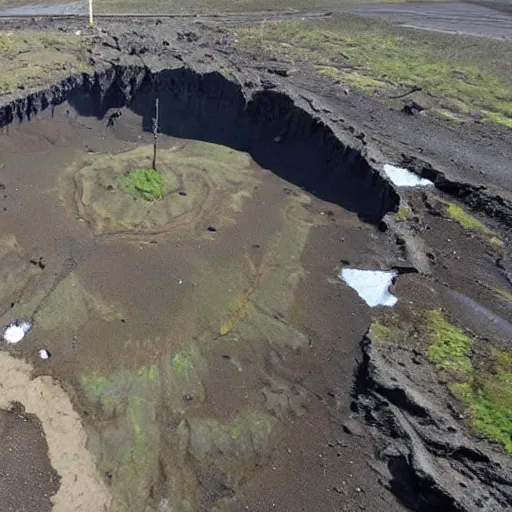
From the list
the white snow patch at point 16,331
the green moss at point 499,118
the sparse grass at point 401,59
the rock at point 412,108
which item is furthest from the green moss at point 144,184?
the green moss at point 499,118

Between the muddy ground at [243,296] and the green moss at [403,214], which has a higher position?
the green moss at [403,214]

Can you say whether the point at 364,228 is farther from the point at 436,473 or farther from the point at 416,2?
the point at 416,2

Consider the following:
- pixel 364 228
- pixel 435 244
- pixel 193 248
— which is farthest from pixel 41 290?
pixel 435 244

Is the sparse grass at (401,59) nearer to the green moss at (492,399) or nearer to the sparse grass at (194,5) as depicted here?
the sparse grass at (194,5)

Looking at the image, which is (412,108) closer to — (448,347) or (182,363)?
(448,347)

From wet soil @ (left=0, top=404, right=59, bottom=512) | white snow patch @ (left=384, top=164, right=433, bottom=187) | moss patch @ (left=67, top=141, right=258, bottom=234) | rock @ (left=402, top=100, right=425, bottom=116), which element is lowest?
wet soil @ (left=0, top=404, right=59, bottom=512)

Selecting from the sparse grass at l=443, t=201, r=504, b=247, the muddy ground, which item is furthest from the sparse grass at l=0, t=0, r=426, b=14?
the sparse grass at l=443, t=201, r=504, b=247

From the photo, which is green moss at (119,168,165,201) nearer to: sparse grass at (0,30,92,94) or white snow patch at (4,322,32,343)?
sparse grass at (0,30,92,94)
